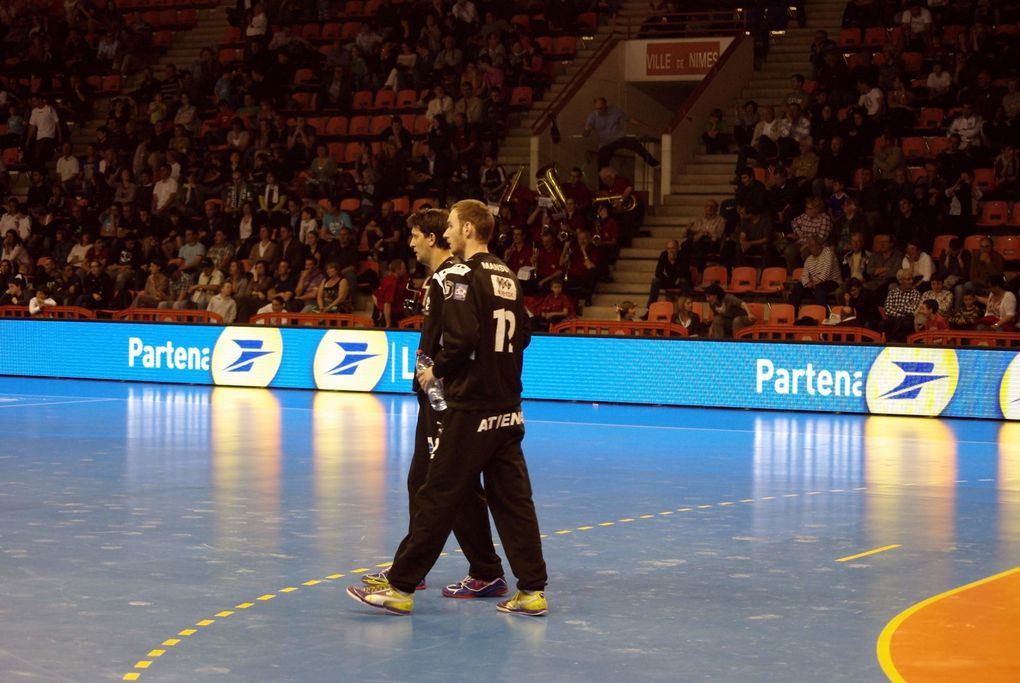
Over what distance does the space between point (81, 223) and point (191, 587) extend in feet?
75.7

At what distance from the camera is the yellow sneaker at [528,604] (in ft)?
25.5

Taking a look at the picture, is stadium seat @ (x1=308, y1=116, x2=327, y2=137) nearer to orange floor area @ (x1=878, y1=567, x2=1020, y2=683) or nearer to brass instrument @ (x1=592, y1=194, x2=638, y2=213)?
brass instrument @ (x1=592, y1=194, x2=638, y2=213)

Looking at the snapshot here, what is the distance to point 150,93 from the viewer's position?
33.1 meters

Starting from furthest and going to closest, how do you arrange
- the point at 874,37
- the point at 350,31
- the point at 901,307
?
the point at 350,31
the point at 874,37
the point at 901,307

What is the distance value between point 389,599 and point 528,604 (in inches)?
28.3

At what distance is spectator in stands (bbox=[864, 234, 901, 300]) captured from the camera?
2134 centimetres

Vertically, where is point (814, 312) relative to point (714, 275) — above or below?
below

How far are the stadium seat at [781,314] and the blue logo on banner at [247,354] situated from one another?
7.49 m

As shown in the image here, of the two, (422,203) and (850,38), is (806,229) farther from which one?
(422,203)

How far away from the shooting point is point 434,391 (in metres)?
7.84

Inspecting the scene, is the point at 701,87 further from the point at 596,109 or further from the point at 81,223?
the point at 81,223

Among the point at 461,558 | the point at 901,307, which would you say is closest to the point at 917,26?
the point at 901,307

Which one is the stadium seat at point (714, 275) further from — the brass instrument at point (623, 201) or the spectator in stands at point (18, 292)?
the spectator in stands at point (18, 292)

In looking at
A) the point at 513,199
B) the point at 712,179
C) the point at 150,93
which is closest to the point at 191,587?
the point at 513,199
